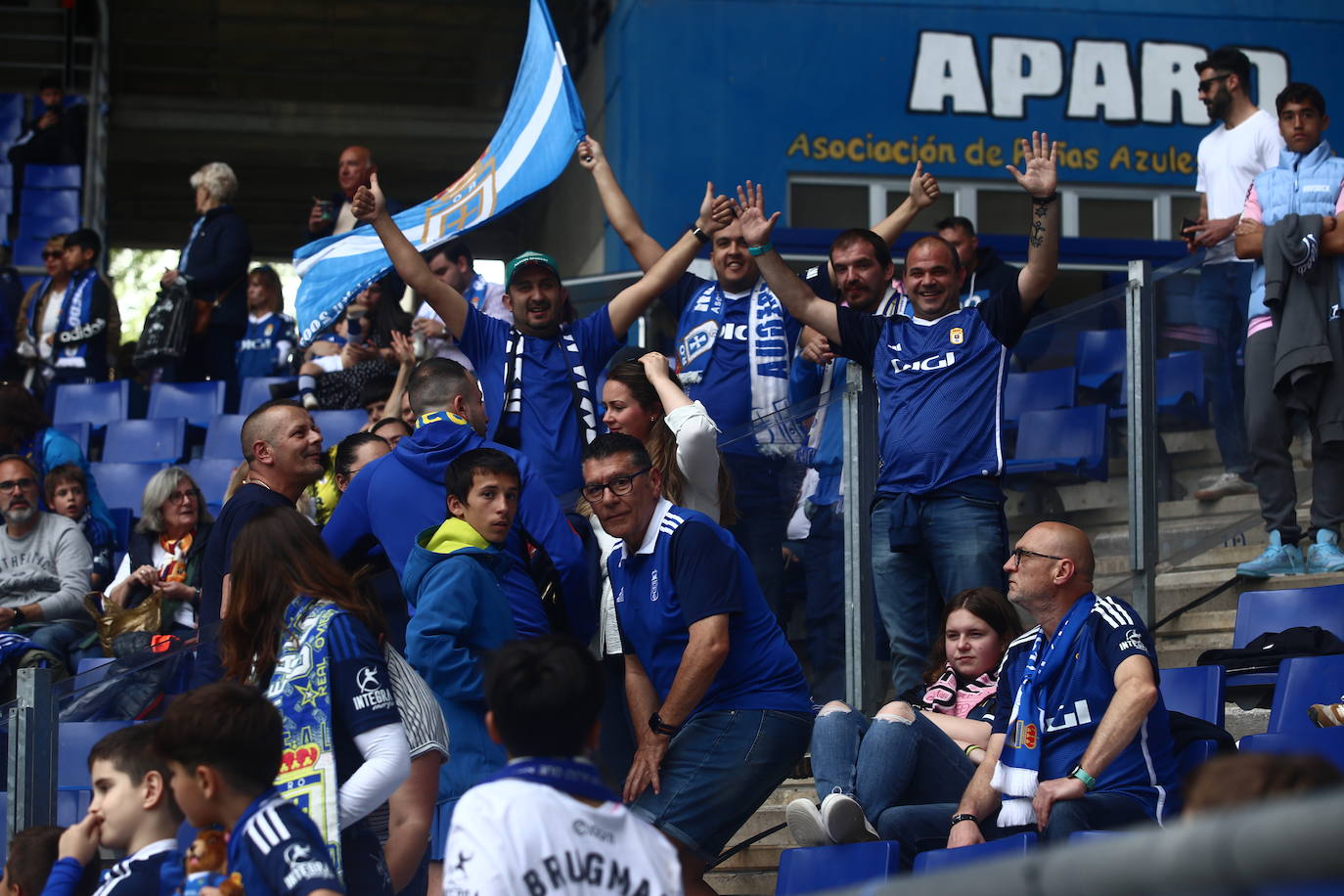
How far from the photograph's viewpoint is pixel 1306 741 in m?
4.77

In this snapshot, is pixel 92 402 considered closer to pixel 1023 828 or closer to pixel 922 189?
pixel 922 189

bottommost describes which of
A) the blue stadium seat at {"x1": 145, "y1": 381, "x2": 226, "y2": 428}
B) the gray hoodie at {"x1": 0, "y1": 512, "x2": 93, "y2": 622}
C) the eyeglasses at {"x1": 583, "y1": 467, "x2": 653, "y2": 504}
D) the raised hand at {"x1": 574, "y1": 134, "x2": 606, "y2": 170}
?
the gray hoodie at {"x1": 0, "y1": 512, "x2": 93, "y2": 622}

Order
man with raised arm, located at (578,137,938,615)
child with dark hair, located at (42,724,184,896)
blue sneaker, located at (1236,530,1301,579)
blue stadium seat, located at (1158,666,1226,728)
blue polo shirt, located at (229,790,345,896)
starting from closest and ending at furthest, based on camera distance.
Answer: blue polo shirt, located at (229,790,345,896) < child with dark hair, located at (42,724,184,896) < blue stadium seat, located at (1158,666,1226,728) < blue sneaker, located at (1236,530,1301,579) < man with raised arm, located at (578,137,938,615)

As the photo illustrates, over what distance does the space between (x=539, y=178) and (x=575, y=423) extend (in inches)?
71.8

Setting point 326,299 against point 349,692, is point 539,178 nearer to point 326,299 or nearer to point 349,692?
point 326,299

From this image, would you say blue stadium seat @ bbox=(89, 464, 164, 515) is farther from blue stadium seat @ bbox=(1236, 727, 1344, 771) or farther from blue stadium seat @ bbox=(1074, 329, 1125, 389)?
blue stadium seat @ bbox=(1236, 727, 1344, 771)

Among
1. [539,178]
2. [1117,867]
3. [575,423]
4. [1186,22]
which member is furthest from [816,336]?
[1186,22]

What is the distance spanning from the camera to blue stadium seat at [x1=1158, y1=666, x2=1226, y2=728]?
5465mm

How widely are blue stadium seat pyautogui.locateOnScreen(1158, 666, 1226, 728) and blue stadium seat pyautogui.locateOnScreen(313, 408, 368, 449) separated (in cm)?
590

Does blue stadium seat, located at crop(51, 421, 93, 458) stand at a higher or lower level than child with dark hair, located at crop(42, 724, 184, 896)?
higher

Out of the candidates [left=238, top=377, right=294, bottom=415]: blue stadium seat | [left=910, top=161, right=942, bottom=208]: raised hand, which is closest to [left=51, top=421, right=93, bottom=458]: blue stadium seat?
[left=238, top=377, right=294, bottom=415]: blue stadium seat

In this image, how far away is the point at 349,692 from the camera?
147 inches

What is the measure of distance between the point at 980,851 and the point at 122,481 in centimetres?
755

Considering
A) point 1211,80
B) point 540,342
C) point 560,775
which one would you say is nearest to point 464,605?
point 560,775
